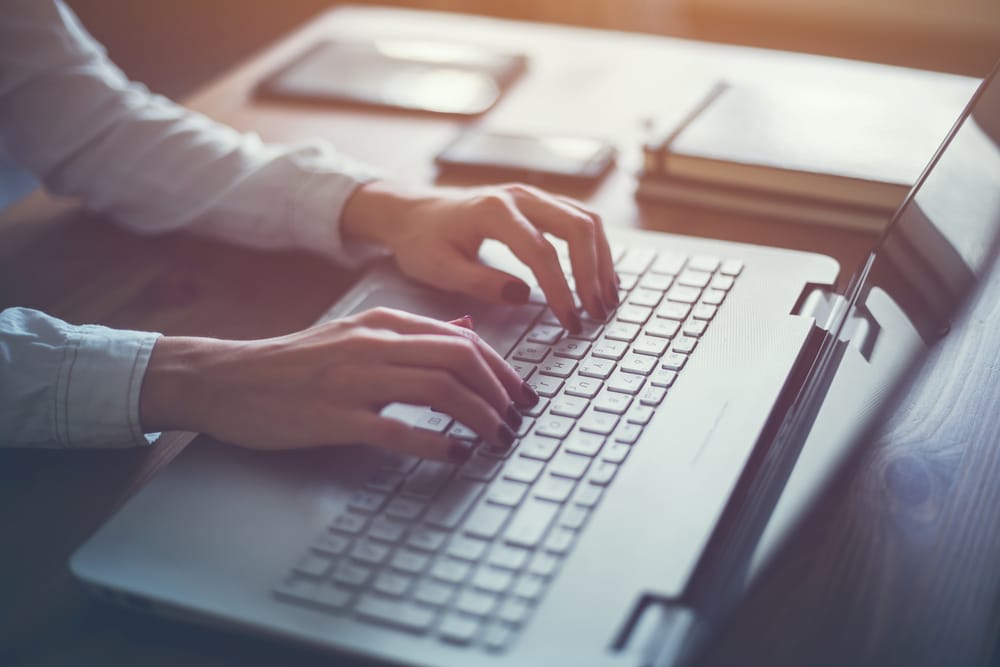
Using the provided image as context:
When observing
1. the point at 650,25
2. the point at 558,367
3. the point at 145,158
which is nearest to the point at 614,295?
the point at 558,367

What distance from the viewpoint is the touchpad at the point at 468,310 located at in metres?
0.78

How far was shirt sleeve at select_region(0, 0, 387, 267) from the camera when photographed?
0.94 meters

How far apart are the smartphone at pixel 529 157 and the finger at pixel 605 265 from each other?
18 cm

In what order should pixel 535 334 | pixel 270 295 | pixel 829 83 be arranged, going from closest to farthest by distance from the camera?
pixel 535 334
pixel 270 295
pixel 829 83

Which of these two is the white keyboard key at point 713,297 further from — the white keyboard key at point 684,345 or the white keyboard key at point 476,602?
the white keyboard key at point 476,602

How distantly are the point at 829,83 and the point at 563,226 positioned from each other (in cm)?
53

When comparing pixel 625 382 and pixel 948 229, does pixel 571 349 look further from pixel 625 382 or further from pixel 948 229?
pixel 948 229

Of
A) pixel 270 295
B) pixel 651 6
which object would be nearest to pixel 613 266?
pixel 270 295

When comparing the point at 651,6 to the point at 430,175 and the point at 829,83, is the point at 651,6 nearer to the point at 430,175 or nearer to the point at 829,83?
the point at 829,83

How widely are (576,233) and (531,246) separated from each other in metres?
0.04

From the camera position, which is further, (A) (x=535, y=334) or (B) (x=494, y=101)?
(B) (x=494, y=101)

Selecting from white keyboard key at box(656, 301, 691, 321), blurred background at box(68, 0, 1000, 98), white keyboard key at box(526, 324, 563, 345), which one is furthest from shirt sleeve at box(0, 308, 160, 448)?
blurred background at box(68, 0, 1000, 98)

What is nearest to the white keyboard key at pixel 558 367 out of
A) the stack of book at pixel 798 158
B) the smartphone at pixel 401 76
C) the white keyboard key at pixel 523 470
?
the white keyboard key at pixel 523 470

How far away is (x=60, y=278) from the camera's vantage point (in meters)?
0.92
